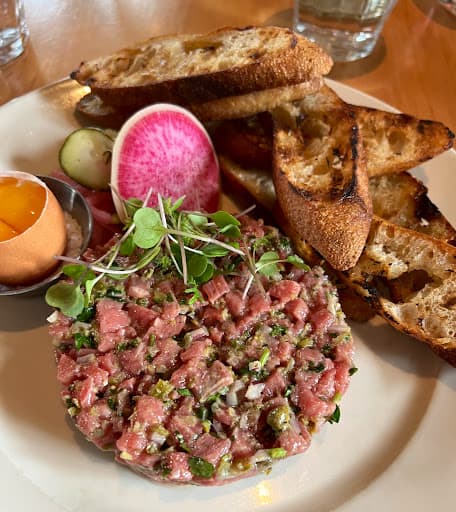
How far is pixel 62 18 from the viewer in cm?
412

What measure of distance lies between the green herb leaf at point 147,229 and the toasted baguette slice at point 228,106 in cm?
87

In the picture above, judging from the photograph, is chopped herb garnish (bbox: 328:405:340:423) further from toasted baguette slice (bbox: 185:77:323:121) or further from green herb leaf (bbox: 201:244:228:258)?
toasted baguette slice (bbox: 185:77:323:121)

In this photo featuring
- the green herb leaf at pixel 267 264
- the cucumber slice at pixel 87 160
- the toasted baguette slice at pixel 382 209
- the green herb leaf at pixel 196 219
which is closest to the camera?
the green herb leaf at pixel 267 264

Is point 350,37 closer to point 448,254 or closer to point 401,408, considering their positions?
point 448,254

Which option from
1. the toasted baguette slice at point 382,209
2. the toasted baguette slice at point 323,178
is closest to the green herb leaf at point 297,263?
the toasted baguette slice at point 323,178

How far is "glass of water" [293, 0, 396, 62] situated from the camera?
3678mm

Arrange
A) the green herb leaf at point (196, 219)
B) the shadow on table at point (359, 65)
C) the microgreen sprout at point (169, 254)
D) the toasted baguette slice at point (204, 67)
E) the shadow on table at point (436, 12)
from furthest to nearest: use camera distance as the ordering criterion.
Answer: the shadow on table at point (436, 12) < the shadow on table at point (359, 65) < the toasted baguette slice at point (204, 67) < the green herb leaf at point (196, 219) < the microgreen sprout at point (169, 254)

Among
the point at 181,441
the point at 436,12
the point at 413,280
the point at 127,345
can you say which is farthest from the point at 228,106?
the point at 436,12

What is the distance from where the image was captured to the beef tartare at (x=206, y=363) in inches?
73.4

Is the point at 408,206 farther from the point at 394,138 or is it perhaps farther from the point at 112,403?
the point at 112,403

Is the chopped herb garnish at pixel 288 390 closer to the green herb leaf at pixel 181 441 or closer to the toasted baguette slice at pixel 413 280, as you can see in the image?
the green herb leaf at pixel 181 441

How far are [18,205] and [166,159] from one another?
0.76 m

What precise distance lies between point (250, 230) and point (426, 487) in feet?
4.06

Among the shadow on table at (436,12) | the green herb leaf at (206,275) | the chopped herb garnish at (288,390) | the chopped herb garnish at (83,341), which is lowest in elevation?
the chopped herb garnish at (288,390)
